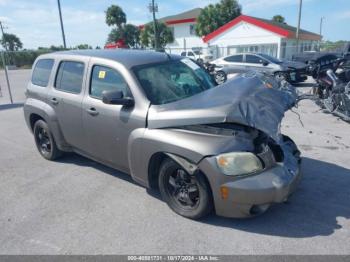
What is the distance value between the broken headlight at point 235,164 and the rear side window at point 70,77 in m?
2.47

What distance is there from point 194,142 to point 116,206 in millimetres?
1416

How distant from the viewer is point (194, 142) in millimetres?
3012

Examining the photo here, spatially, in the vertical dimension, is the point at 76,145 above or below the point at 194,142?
below

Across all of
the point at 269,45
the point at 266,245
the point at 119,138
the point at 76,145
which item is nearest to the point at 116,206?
the point at 119,138

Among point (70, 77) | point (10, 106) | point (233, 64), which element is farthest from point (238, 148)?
point (233, 64)

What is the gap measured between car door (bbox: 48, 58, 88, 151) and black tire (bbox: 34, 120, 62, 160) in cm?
50

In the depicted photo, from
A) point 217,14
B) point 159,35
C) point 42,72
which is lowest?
point 42,72

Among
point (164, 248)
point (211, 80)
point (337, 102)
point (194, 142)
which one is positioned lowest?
point (164, 248)

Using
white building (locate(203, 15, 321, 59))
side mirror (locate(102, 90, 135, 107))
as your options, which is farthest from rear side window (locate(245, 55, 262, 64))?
white building (locate(203, 15, 321, 59))

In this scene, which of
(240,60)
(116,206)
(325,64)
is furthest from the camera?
(240,60)

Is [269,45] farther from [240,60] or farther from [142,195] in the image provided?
[142,195]

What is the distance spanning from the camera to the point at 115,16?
49344 millimetres

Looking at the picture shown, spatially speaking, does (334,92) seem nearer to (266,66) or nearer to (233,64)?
(266,66)

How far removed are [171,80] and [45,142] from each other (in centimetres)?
283
